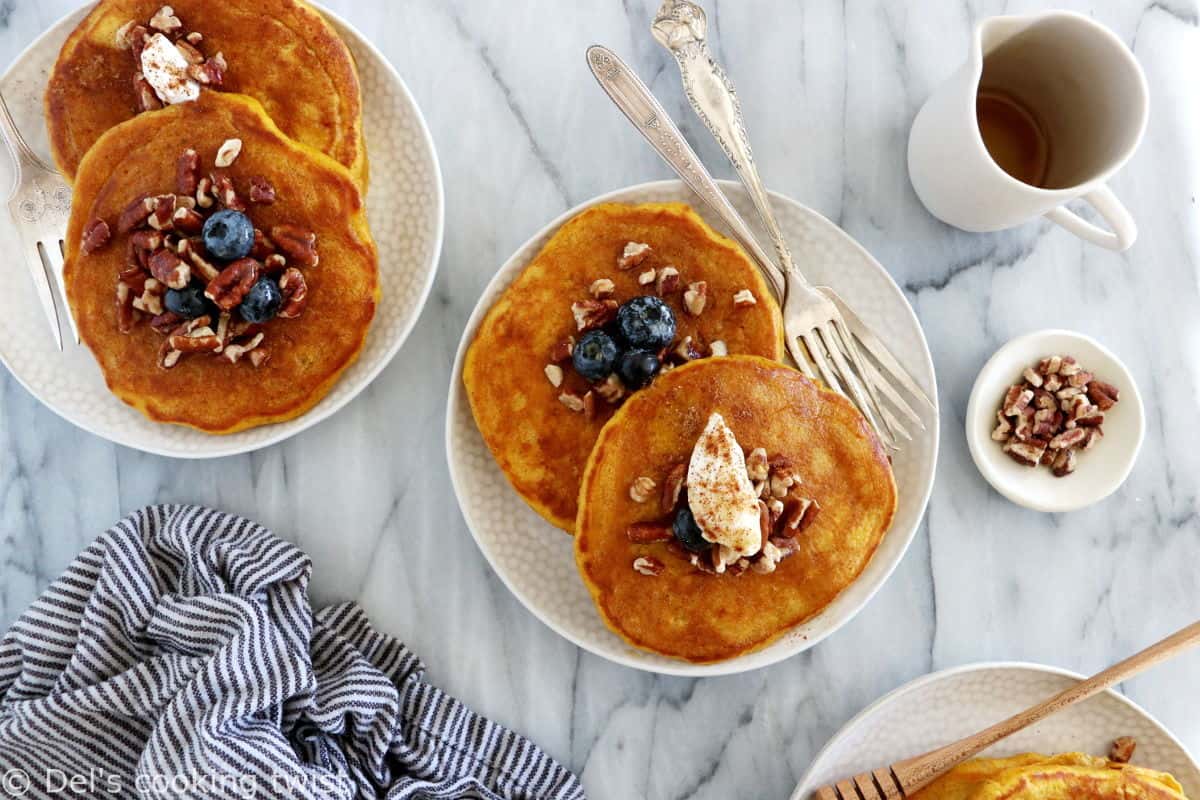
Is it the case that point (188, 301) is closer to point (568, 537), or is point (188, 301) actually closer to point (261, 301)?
point (261, 301)

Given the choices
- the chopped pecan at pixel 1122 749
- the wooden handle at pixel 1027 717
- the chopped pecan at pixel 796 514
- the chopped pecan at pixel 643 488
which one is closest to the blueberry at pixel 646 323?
the chopped pecan at pixel 643 488

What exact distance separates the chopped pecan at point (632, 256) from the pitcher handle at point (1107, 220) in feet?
2.55

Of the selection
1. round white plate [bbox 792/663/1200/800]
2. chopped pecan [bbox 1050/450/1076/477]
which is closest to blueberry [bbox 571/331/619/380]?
round white plate [bbox 792/663/1200/800]

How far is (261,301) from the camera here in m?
1.64

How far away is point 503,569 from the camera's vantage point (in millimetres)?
1801

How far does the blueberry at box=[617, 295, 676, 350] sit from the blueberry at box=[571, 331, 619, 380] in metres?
0.03

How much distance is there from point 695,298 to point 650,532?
42cm

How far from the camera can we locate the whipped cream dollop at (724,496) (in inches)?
59.2

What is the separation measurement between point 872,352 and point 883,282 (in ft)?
0.45

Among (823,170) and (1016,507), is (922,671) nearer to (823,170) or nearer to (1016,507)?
(1016,507)

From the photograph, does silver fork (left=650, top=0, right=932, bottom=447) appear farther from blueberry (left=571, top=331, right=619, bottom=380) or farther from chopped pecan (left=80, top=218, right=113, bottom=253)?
chopped pecan (left=80, top=218, right=113, bottom=253)

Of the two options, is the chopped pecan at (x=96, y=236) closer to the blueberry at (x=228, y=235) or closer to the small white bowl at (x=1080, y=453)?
the blueberry at (x=228, y=235)

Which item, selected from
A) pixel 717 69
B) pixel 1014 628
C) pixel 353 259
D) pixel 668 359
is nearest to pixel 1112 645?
pixel 1014 628

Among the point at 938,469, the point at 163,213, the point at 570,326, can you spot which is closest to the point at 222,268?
the point at 163,213
